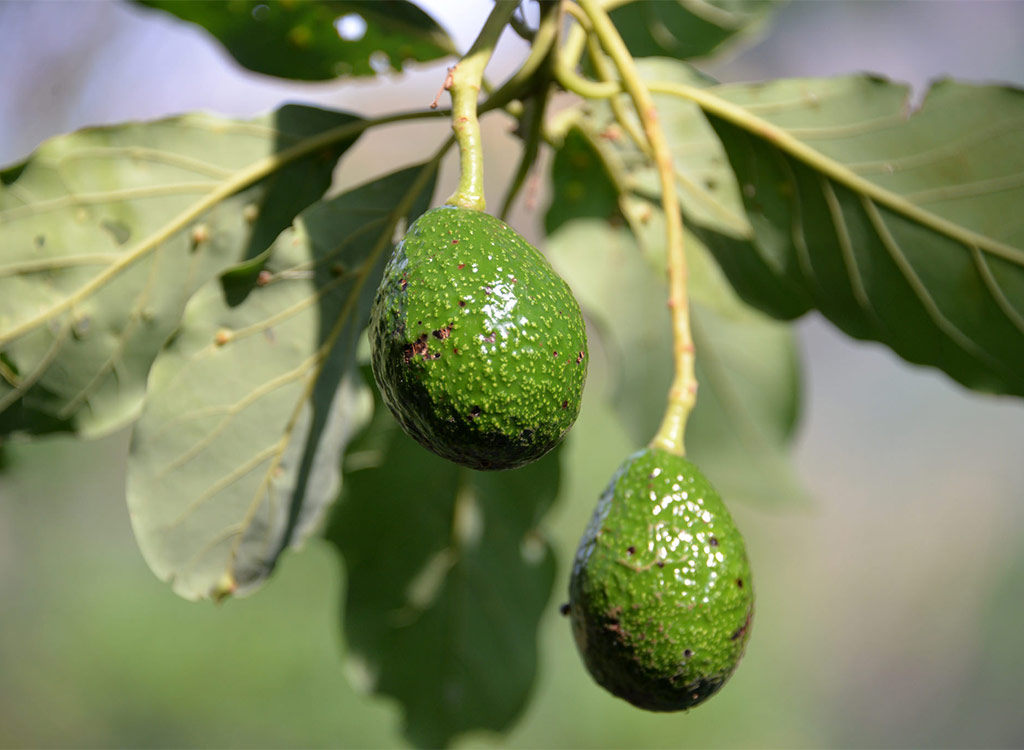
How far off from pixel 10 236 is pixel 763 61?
7.60 meters

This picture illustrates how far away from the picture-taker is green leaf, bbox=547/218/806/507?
1582 millimetres

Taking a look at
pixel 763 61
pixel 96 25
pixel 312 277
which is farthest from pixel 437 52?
pixel 763 61

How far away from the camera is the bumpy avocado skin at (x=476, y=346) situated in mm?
739

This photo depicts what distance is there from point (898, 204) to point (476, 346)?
0.67m

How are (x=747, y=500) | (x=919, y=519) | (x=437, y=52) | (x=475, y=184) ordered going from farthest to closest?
(x=919, y=519)
(x=747, y=500)
(x=437, y=52)
(x=475, y=184)

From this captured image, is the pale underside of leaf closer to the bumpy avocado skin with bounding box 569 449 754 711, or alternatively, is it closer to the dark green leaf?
the dark green leaf

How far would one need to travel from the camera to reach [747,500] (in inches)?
70.4

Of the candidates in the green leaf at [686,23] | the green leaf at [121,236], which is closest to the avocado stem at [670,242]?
the green leaf at [121,236]

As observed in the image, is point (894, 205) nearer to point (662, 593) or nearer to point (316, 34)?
point (662, 593)

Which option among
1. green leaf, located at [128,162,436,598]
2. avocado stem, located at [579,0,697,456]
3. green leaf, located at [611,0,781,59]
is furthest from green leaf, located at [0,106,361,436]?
green leaf, located at [611,0,781,59]

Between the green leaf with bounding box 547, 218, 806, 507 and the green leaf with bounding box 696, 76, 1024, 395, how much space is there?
1.03ft

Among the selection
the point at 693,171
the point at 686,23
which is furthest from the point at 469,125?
the point at 686,23

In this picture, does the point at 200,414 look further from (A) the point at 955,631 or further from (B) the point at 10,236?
(A) the point at 955,631

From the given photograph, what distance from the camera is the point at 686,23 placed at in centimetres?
159
